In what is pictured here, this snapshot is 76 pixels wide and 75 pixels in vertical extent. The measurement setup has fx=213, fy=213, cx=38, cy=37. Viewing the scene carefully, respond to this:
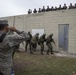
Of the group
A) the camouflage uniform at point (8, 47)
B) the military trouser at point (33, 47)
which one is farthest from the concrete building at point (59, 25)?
the camouflage uniform at point (8, 47)

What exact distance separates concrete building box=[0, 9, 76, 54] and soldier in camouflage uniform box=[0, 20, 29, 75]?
42.7ft

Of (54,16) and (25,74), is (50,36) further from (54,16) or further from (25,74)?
(25,74)

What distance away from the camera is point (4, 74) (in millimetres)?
3135

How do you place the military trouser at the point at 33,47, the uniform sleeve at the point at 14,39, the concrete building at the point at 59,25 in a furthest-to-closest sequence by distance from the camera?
the military trouser at the point at 33,47 → the concrete building at the point at 59,25 → the uniform sleeve at the point at 14,39

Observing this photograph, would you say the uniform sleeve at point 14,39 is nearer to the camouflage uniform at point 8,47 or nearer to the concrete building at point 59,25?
the camouflage uniform at point 8,47

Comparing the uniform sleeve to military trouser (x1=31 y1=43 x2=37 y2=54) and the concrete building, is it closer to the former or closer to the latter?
the concrete building

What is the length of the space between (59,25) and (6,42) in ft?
45.8

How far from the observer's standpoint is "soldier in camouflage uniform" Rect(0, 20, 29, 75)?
300 cm

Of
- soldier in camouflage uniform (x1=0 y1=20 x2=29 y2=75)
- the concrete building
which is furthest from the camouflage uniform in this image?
the concrete building

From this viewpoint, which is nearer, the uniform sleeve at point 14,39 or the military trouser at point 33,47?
the uniform sleeve at point 14,39

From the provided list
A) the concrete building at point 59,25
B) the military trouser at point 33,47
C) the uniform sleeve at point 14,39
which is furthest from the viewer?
the military trouser at point 33,47

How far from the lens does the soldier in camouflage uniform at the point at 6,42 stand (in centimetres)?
300

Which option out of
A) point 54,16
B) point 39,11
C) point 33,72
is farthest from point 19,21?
point 33,72

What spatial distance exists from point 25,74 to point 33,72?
1.64 ft
